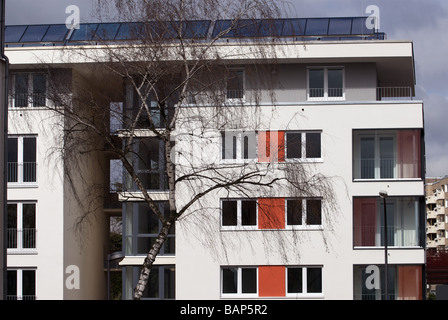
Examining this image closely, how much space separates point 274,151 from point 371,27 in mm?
7159

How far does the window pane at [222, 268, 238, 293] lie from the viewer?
1072 inches

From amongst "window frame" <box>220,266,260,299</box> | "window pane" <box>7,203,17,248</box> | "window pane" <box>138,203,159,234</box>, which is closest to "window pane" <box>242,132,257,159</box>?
"window frame" <box>220,266,260,299</box>

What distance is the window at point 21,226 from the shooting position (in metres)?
28.6

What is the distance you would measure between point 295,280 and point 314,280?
24.9 inches

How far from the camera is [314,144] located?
27.6m

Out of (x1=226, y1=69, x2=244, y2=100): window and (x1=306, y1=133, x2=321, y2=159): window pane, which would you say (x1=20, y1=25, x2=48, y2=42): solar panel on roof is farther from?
(x1=306, y1=133, x2=321, y2=159): window pane

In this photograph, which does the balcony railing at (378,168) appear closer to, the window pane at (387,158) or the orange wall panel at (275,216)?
the window pane at (387,158)

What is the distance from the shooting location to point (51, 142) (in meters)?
28.7

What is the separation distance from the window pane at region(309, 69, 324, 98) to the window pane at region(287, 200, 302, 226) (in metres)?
4.57

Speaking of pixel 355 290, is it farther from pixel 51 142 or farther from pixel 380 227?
pixel 51 142

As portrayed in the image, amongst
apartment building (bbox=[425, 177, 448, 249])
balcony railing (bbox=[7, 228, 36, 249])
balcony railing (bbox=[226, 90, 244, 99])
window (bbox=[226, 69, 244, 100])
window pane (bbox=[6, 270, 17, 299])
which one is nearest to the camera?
window (bbox=[226, 69, 244, 100])

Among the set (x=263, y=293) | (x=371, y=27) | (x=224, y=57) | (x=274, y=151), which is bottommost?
(x=263, y=293)

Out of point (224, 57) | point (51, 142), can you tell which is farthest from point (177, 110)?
point (51, 142)
